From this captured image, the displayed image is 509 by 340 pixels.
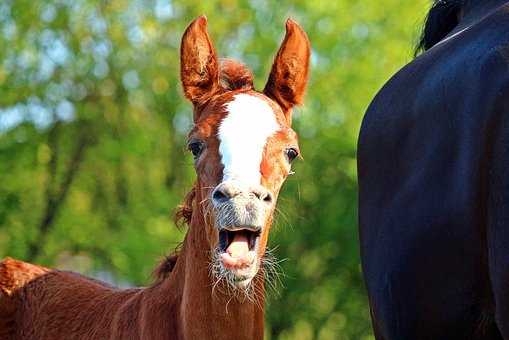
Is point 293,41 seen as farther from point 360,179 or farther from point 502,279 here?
point 502,279

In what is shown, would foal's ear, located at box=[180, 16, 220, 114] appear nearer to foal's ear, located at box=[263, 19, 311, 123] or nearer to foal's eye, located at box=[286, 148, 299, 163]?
foal's ear, located at box=[263, 19, 311, 123]

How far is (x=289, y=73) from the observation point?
179 inches

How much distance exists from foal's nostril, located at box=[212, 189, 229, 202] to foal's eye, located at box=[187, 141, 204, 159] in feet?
1.40

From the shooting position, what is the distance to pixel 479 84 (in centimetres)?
263

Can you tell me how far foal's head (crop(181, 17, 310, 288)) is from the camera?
3.73 m

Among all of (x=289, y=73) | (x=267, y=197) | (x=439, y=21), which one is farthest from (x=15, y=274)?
(x=439, y=21)

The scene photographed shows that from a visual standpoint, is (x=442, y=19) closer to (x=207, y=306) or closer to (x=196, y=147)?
(x=196, y=147)

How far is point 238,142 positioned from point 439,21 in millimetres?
861

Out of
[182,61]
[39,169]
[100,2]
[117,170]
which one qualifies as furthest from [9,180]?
[182,61]

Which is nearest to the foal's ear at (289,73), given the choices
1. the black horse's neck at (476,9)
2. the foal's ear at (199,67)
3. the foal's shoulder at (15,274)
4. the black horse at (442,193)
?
the foal's ear at (199,67)

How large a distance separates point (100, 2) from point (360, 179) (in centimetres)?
1515

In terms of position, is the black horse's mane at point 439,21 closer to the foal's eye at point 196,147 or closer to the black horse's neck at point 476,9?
the black horse's neck at point 476,9

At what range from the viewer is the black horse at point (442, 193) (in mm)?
2529

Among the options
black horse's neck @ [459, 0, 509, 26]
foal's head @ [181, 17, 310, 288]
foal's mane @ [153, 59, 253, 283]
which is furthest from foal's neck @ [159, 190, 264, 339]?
black horse's neck @ [459, 0, 509, 26]
